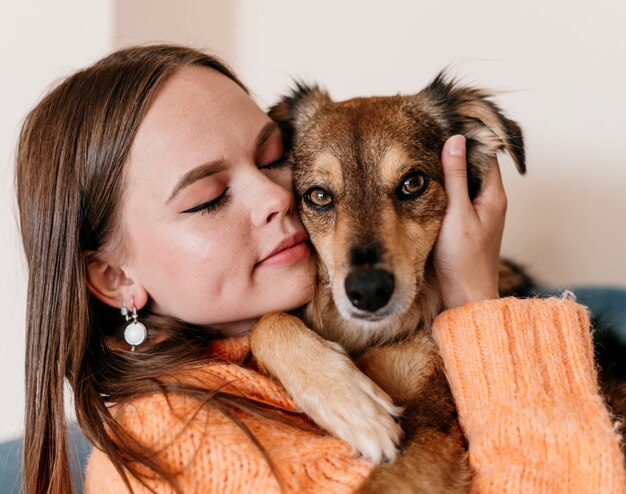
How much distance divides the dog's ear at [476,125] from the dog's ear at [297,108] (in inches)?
11.7

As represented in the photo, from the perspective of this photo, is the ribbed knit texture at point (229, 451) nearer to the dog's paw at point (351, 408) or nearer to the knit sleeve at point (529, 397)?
the dog's paw at point (351, 408)

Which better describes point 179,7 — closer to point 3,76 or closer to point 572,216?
point 3,76

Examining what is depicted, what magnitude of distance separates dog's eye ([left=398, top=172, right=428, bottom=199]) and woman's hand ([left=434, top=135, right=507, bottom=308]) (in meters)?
0.08

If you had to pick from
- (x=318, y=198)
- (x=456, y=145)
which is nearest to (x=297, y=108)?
(x=318, y=198)

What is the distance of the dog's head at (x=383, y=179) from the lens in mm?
1250

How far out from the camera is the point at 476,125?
152 centimetres

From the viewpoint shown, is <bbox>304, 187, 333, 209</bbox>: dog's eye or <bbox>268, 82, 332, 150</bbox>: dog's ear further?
<bbox>268, 82, 332, 150</bbox>: dog's ear

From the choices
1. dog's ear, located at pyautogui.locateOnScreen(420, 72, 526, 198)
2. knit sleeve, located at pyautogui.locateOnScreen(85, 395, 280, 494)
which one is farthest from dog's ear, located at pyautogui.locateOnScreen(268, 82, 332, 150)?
knit sleeve, located at pyautogui.locateOnScreen(85, 395, 280, 494)

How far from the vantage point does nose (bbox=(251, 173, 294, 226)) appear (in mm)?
1254

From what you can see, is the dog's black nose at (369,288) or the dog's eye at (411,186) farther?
the dog's eye at (411,186)

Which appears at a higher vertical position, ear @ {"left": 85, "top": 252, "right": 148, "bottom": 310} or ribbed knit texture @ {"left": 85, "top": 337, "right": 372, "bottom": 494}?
ear @ {"left": 85, "top": 252, "right": 148, "bottom": 310}

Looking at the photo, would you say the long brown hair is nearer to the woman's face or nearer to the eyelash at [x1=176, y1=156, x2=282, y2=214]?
the woman's face

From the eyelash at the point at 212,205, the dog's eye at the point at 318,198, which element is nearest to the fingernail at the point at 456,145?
the dog's eye at the point at 318,198

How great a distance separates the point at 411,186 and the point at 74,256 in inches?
30.5
